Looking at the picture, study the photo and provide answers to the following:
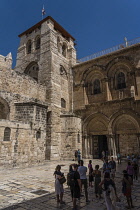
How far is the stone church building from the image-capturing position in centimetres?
1230

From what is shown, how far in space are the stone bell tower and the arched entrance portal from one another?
2.91m

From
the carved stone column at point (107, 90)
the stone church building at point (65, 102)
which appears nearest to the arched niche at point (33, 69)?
the stone church building at point (65, 102)

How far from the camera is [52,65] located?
16.9 m

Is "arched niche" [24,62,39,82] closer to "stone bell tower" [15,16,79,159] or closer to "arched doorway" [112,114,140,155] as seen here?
"stone bell tower" [15,16,79,159]

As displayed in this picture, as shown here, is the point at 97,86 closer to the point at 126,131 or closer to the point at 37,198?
the point at 126,131

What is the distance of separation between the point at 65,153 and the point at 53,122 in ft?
10.6

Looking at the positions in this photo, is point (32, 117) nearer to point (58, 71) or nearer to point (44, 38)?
point (58, 71)

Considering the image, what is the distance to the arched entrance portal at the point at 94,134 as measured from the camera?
52.8 ft

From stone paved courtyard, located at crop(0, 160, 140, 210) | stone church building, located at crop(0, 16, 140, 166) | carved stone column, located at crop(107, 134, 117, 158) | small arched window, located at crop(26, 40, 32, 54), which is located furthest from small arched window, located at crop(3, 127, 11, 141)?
small arched window, located at crop(26, 40, 32, 54)

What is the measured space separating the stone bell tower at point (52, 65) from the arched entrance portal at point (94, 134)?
291 cm

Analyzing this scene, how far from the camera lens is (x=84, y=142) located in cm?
1677

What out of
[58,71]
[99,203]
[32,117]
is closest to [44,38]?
[58,71]

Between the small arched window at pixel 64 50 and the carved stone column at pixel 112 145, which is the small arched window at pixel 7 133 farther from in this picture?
the small arched window at pixel 64 50

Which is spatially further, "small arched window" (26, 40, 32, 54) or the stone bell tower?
"small arched window" (26, 40, 32, 54)
